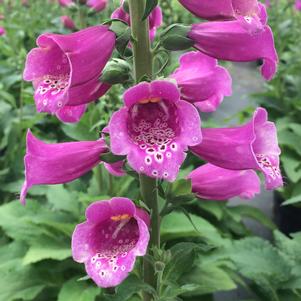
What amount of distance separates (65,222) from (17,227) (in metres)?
0.25

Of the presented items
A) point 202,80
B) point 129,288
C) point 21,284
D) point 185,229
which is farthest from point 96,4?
point 129,288

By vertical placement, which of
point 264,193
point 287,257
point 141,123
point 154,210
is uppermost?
point 141,123

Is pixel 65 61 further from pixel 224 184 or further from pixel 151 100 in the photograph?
pixel 224 184

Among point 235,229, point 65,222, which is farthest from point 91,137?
point 235,229

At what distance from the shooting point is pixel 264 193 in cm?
443

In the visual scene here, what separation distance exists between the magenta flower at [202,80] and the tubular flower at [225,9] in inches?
6.7

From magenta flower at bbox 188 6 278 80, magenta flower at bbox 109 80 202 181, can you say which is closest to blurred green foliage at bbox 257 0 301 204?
magenta flower at bbox 188 6 278 80

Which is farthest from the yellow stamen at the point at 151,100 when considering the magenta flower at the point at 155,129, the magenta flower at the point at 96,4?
the magenta flower at the point at 96,4

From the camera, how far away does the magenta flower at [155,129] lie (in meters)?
1.06

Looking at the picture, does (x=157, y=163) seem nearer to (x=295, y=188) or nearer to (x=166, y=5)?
(x=295, y=188)

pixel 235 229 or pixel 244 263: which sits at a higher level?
pixel 244 263

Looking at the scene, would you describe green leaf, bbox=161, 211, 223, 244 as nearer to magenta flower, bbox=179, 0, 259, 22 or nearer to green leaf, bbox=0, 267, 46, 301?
green leaf, bbox=0, 267, 46, 301

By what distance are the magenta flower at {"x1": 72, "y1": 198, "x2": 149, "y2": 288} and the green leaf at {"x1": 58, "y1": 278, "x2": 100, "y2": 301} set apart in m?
1.09

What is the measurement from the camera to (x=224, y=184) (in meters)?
1.46
